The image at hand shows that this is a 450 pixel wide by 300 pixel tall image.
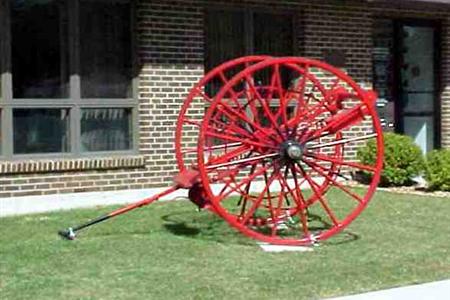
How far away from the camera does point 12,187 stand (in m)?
10.5

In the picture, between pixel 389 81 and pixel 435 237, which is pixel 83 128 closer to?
pixel 435 237

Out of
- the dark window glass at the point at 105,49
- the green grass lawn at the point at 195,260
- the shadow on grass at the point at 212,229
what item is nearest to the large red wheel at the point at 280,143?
the shadow on grass at the point at 212,229

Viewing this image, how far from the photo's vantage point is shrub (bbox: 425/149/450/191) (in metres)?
12.1

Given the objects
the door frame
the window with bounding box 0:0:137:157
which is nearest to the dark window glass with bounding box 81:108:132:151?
the window with bounding box 0:0:137:157

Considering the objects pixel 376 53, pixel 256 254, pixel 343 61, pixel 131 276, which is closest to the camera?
pixel 131 276

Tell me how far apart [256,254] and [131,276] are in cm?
143

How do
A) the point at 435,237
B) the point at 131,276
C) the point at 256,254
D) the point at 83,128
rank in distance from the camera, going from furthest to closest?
the point at 83,128 → the point at 435,237 → the point at 256,254 → the point at 131,276

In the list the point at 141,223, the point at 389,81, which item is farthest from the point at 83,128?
the point at 389,81

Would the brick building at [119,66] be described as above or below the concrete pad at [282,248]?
above

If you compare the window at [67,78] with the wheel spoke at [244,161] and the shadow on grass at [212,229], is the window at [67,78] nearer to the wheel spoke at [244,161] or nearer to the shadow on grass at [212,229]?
the shadow on grass at [212,229]

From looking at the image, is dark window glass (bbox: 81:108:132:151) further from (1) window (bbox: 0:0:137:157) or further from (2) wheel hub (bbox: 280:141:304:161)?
(2) wheel hub (bbox: 280:141:304:161)

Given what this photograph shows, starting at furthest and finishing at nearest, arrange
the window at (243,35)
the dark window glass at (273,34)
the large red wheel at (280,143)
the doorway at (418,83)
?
1. the doorway at (418,83)
2. the dark window glass at (273,34)
3. the window at (243,35)
4. the large red wheel at (280,143)

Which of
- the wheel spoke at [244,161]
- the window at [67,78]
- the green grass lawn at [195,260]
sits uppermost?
the window at [67,78]

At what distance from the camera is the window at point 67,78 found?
10664 millimetres
